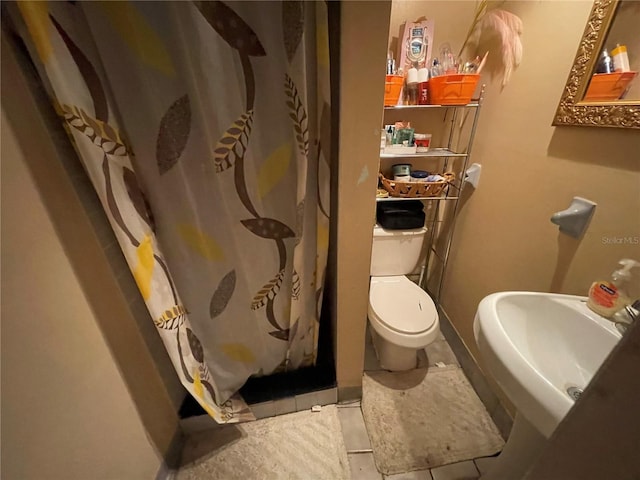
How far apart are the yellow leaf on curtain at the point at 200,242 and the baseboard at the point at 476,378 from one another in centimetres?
140

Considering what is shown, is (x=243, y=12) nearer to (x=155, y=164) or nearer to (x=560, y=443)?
(x=155, y=164)

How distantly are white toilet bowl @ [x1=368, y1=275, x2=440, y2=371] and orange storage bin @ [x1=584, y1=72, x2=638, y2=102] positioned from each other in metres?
0.96

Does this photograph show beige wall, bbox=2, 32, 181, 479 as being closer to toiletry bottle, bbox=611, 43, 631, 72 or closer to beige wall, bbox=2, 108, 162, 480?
beige wall, bbox=2, 108, 162, 480

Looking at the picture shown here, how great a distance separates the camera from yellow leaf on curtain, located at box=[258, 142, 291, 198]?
2.59ft

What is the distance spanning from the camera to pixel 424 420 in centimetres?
119

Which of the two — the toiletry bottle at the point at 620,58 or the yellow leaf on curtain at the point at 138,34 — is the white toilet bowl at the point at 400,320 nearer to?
the toiletry bottle at the point at 620,58

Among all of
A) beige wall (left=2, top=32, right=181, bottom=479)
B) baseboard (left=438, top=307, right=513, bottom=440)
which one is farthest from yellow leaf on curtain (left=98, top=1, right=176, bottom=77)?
baseboard (left=438, top=307, right=513, bottom=440)

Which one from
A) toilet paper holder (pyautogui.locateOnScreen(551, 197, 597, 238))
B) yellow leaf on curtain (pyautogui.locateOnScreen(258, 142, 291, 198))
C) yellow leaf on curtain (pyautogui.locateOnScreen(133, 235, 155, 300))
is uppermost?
yellow leaf on curtain (pyautogui.locateOnScreen(258, 142, 291, 198))

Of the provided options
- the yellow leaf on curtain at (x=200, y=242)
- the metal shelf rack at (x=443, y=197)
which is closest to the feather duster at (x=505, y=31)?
the metal shelf rack at (x=443, y=197)

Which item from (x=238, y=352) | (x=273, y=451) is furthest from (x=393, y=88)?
(x=273, y=451)

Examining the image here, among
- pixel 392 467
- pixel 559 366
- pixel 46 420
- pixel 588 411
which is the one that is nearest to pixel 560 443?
pixel 588 411

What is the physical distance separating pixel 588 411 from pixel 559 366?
0.59m

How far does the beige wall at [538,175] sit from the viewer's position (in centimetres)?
73

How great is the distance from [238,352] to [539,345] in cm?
109
